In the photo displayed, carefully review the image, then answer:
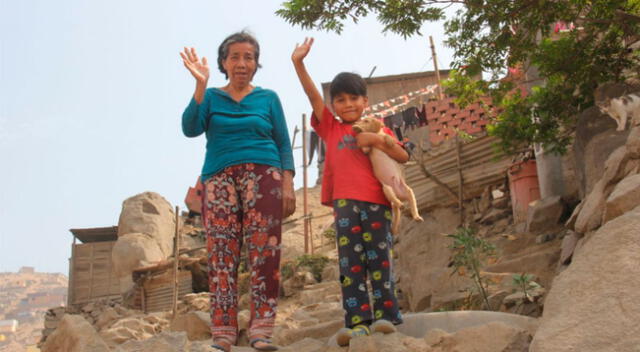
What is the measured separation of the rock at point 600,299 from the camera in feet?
6.52

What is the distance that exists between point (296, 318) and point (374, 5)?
12.3 feet

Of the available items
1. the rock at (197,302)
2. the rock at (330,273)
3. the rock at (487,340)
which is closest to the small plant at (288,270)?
the rock at (330,273)

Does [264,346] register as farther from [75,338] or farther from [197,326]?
[197,326]

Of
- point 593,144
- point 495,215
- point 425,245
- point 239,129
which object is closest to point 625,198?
point 239,129

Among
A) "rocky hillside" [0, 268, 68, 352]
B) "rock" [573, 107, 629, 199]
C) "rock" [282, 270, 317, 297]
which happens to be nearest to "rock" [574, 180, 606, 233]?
"rock" [573, 107, 629, 199]

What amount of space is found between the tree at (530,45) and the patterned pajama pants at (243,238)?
9.85ft

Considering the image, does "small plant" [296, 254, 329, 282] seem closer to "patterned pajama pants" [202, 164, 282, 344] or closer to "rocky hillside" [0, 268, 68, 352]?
"patterned pajama pants" [202, 164, 282, 344]

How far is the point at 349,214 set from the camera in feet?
10.9

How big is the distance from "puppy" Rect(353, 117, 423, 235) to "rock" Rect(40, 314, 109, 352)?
5.26 feet

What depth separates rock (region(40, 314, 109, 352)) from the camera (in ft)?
8.95

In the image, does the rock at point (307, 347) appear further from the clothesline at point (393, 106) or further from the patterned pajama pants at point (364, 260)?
the clothesline at point (393, 106)

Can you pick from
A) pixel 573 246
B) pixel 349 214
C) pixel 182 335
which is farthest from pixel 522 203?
pixel 182 335

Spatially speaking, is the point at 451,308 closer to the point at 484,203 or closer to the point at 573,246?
the point at 573,246

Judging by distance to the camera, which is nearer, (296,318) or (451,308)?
(451,308)
